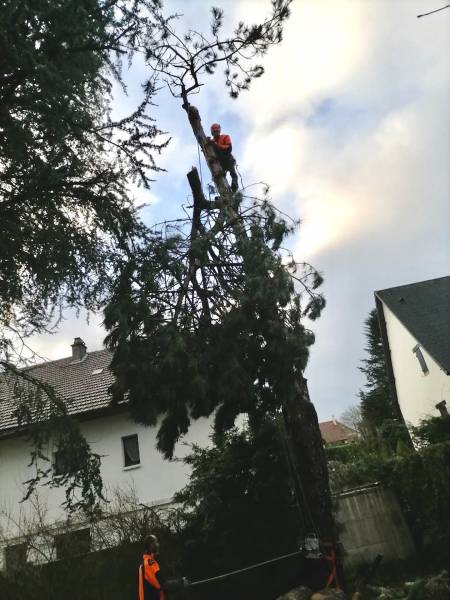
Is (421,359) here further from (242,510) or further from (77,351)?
(242,510)

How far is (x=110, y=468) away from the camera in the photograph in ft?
45.9

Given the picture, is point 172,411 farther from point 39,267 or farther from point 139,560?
point 139,560

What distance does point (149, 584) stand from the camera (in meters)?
6.10

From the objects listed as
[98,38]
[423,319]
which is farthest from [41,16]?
[423,319]

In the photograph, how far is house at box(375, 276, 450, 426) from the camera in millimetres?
18388

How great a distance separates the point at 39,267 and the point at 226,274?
2394 millimetres

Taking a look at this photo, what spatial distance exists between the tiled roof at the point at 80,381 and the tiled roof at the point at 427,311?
36.6 feet

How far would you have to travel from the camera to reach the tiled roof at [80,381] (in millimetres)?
14391

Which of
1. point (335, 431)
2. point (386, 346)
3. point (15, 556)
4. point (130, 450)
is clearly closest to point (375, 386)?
point (386, 346)

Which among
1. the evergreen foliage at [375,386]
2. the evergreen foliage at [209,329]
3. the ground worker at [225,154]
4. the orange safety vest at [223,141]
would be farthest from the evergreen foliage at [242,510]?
the evergreen foliage at [375,386]

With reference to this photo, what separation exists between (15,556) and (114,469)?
5.73 meters

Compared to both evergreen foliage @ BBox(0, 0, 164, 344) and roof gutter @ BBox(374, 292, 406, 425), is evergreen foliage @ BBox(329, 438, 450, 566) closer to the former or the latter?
evergreen foliage @ BBox(0, 0, 164, 344)

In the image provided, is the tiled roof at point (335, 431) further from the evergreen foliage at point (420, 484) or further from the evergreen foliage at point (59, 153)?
the evergreen foliage at point (59, 153)

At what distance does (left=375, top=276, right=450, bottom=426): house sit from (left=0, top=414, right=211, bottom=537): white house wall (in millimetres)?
8440
